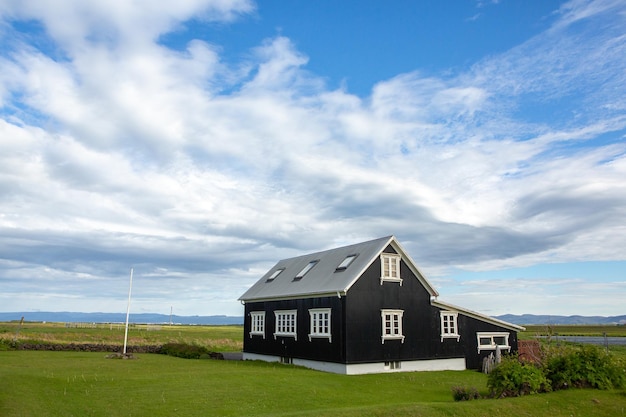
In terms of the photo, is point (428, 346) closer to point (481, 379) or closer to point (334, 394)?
point (481, 379)

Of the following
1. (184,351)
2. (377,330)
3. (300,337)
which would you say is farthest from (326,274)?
(184,351)

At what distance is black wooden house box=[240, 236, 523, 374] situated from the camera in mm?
30578

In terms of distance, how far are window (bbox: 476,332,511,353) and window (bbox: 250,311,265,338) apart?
1607 centimetres

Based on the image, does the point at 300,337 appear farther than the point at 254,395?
Yes

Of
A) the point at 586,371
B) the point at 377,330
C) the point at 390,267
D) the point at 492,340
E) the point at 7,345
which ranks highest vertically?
the point at 390,267

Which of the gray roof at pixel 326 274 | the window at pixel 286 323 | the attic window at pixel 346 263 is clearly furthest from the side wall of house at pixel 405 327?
the window at pixel 286 323

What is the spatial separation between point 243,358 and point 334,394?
21977 mm

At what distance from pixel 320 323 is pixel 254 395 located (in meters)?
11.7

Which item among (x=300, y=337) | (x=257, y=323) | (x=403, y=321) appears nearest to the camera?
(x=403, y=321)

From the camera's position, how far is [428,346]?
33.2m

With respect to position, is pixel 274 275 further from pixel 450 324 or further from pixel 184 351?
pixel 450 324

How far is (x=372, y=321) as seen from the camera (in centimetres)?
3119

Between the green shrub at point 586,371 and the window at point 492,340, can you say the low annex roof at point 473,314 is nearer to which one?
the window at point 492,340

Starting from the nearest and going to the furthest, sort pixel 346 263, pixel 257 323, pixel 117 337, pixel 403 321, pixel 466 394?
1. pixel 466 394
2. pixel 403 321
3. pixel 346 263
4. pixel 257 323
5. pixel 117 337
